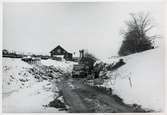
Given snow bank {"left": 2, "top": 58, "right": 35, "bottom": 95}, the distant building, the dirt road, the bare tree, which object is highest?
the bare tree

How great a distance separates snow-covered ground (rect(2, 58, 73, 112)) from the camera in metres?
1.28

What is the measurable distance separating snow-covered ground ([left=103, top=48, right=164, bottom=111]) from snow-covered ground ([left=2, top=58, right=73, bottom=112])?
31cm

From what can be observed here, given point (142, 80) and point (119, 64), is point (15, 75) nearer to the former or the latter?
point (119, 64)

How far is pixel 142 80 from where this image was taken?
4.25 feet

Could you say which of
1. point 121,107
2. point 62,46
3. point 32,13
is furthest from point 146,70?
point 32,13

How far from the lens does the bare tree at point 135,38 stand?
129cm

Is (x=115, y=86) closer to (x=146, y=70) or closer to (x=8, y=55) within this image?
(x=146, y=70)

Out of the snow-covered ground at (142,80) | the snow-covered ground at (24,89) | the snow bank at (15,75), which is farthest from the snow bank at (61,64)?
the snow-covered ground at (142,80)

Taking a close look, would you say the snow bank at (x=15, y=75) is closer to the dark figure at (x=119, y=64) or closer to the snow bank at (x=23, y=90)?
the snow bank at (x=23, y=90)

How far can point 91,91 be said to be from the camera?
4.23 feet

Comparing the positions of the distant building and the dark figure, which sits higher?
the distant building

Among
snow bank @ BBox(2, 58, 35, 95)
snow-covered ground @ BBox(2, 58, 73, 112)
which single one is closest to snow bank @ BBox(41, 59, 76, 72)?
snow-covered ground @ BBox(2, 58, 73, 112)

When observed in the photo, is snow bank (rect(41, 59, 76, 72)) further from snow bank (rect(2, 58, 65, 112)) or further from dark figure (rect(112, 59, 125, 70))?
dark figure (rect(112, 59, 125, 70))

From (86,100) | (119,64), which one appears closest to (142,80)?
(119,64)
